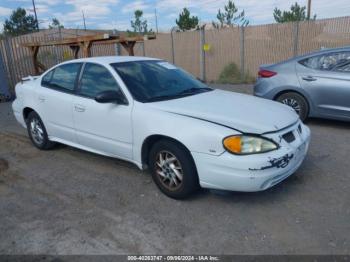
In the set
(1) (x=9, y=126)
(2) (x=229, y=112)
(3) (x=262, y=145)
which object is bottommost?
(1) (x=9, y=126)

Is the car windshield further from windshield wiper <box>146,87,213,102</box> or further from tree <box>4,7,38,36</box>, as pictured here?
tree <box>4,7,38,36</box>

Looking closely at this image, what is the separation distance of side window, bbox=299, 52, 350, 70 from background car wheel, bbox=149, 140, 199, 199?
4049 mm

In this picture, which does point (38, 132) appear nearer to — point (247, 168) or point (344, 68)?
point (247, 168)

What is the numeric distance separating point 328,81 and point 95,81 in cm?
411

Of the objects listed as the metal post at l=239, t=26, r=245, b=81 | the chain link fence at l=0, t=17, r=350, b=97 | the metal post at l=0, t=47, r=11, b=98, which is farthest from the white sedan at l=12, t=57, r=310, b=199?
the metal post at l=239, t=26, r=245, b=81

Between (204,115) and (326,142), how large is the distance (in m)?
2.99

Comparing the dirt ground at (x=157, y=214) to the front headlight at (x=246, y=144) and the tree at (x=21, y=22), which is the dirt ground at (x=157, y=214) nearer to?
the front headlight at (x=246, y=144)

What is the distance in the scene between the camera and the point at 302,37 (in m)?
13.0

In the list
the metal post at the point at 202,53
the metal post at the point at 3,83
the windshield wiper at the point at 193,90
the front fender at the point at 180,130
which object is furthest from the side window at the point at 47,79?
the metal post at the point at 202,53

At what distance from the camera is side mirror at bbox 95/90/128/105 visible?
3857mm

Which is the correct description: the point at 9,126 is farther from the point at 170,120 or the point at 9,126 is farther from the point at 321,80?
the point at 321,80

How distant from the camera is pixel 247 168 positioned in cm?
315

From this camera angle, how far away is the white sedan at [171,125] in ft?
10.6

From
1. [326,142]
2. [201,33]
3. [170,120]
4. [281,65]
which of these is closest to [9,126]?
[170,120]
